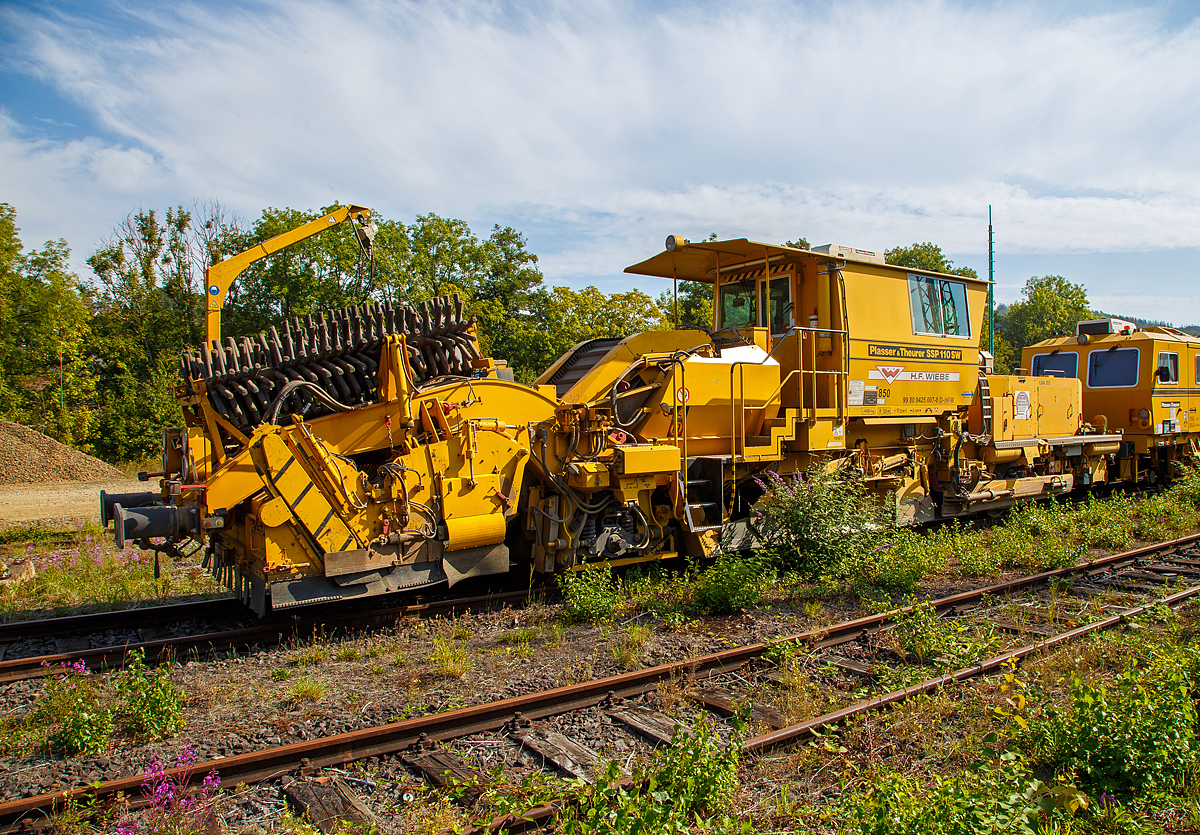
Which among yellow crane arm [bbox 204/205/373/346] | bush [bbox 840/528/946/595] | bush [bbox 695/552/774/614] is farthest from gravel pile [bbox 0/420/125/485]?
bush [bbox 840/528/946/595]

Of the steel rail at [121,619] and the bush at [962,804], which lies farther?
the steel rail at [121,619]

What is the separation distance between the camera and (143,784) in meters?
3.80

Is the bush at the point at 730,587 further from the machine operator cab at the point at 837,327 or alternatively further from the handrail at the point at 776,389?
the machine operator cab at the point at 837,327

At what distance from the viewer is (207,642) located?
6.32 m

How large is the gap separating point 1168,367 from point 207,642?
57.0 ft

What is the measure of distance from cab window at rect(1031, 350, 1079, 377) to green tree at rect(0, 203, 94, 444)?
30444 mm

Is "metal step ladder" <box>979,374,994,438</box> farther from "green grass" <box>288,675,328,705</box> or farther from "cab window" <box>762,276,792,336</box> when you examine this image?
"green grass" <box>288,675,328,705</box>

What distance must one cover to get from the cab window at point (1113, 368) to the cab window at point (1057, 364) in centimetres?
27

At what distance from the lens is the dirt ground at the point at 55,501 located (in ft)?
47.0

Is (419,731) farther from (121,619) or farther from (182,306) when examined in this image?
(182,306)

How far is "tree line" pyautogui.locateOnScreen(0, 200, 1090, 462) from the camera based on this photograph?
2636 centimetres

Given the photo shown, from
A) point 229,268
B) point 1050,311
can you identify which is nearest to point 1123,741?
point 229,268

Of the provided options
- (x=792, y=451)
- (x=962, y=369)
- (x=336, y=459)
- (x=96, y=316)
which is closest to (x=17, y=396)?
(x=96, y=316)

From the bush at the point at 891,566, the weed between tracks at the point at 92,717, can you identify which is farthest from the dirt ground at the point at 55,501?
the bush at the point at 891,566
